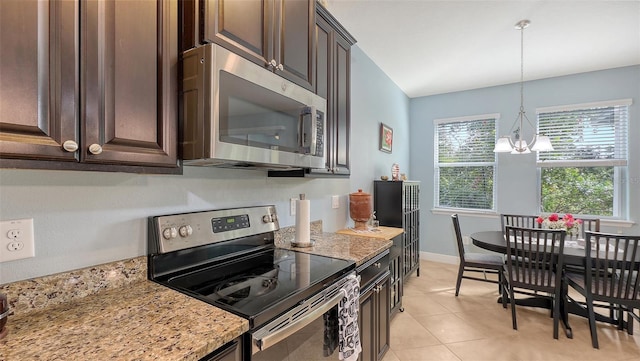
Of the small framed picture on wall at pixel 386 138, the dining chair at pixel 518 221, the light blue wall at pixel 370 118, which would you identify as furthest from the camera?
the small framed picture on wall at pixel 386 138

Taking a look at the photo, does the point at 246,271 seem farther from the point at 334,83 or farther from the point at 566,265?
the point at 566,265

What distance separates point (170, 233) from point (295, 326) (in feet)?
2.14

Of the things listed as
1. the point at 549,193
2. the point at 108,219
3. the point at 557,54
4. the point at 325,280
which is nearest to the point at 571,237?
the point at 549,193

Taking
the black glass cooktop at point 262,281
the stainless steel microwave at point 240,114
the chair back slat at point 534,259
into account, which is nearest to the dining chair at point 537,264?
the chair back slat at point 534,259

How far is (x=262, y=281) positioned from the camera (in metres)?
1.23

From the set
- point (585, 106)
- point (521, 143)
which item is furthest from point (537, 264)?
point (585, 106)

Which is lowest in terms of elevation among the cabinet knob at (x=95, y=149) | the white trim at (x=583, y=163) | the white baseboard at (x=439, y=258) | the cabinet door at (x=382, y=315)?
the white baseboard at (x=439, y=258)

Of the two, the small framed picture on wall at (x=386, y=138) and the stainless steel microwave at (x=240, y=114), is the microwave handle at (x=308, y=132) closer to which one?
the stainless steel microwave at (x=240, y=114)

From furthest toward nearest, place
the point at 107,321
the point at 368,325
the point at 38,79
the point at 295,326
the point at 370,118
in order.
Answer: the point at 370,118 < the point at 368,325 < the point at 295,326 < the point at 107,321 < the point at 38,79

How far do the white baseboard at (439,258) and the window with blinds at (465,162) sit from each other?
788 mm

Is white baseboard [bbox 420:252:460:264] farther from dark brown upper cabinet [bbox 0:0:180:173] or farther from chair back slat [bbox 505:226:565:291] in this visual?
dark brown upper cabinet [bbox 0:0:180:173]

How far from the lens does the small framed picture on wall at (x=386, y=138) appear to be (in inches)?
144

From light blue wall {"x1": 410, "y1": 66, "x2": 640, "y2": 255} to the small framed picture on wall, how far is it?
3.69ft

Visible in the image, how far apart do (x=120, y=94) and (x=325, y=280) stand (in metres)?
1.02
